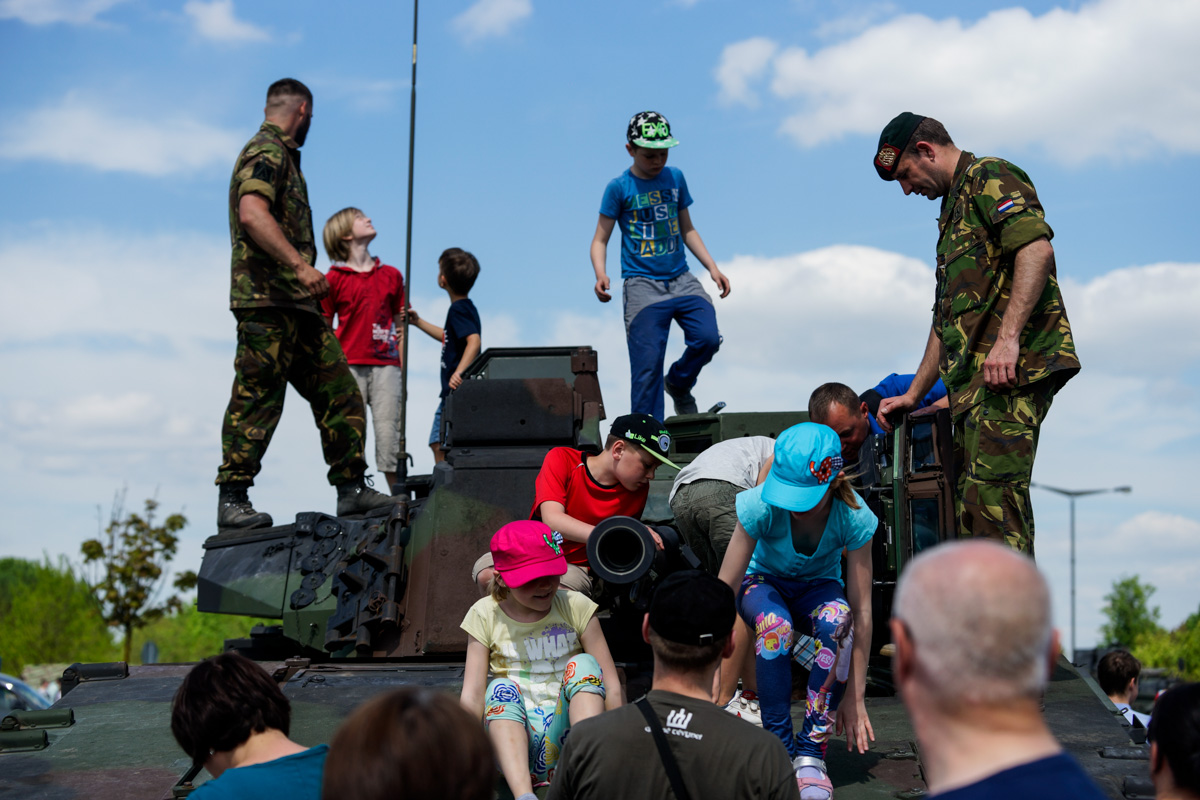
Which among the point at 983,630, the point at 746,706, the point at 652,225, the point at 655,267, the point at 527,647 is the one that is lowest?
the point at 746,706

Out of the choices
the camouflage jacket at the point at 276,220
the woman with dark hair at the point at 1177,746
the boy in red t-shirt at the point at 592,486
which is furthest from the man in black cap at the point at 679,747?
the camouflage jacket at the point at 276,220

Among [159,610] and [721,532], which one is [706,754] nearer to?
[721,532]

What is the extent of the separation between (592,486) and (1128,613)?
169 ft

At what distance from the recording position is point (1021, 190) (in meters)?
5.09

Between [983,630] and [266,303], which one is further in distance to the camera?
[266,303]

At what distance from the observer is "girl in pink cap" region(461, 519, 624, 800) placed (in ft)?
13.9

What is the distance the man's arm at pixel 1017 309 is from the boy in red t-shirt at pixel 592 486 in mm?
1333

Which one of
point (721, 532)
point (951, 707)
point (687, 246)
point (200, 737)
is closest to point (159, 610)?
point (687, 246)

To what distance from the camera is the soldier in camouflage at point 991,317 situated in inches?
194

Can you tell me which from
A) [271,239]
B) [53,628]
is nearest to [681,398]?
[271,239]

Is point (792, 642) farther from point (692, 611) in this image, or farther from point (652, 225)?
point (652, 225)

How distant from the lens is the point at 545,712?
4.37m

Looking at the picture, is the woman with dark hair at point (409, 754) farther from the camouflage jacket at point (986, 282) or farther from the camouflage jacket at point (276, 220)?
the camouflage jacket at point (276, 220)

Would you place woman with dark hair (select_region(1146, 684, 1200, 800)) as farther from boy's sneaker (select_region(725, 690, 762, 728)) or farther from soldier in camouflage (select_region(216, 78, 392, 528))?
soldier in camouflage (select_region(216, 78, 392, 528))
